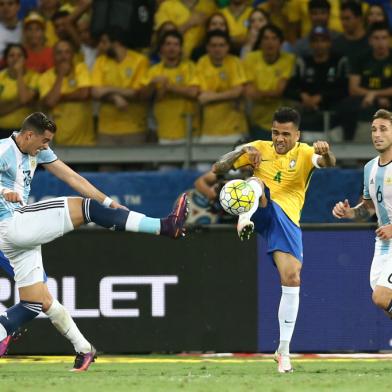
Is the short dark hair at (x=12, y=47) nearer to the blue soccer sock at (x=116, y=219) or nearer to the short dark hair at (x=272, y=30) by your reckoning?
the short dark hair at (x=272, y=30)

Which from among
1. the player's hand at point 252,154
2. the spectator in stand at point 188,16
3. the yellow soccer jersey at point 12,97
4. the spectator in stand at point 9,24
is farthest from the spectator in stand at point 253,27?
the player's hand at point 252,154

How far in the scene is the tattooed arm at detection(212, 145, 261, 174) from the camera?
9625mm

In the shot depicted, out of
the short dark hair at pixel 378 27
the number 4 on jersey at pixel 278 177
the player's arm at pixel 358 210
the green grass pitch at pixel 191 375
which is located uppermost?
the short dark hair at pixel 378 27

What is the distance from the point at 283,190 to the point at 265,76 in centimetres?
449

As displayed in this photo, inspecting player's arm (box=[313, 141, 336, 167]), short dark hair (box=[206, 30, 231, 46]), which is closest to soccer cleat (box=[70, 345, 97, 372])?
player's arm (box=[313, 141, 336, 167])

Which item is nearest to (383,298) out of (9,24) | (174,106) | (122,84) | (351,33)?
(174,106)

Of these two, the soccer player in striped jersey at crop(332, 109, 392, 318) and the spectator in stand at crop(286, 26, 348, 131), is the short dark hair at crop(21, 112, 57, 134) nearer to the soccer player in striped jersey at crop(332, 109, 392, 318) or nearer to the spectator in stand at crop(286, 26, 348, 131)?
the soccer player in striped jersey at crop(332, 109, 392, 318)

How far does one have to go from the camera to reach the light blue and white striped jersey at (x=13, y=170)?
923cm

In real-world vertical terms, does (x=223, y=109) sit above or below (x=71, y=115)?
above

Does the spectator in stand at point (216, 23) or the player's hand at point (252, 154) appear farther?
the spectator in stand at point (216, 23)

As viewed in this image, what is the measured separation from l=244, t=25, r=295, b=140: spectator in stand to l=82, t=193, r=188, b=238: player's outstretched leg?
5.18 m

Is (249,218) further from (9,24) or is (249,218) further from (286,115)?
(9,24)

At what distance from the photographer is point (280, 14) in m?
14.9

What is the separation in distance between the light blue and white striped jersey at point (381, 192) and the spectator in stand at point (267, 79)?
4.29 metres
